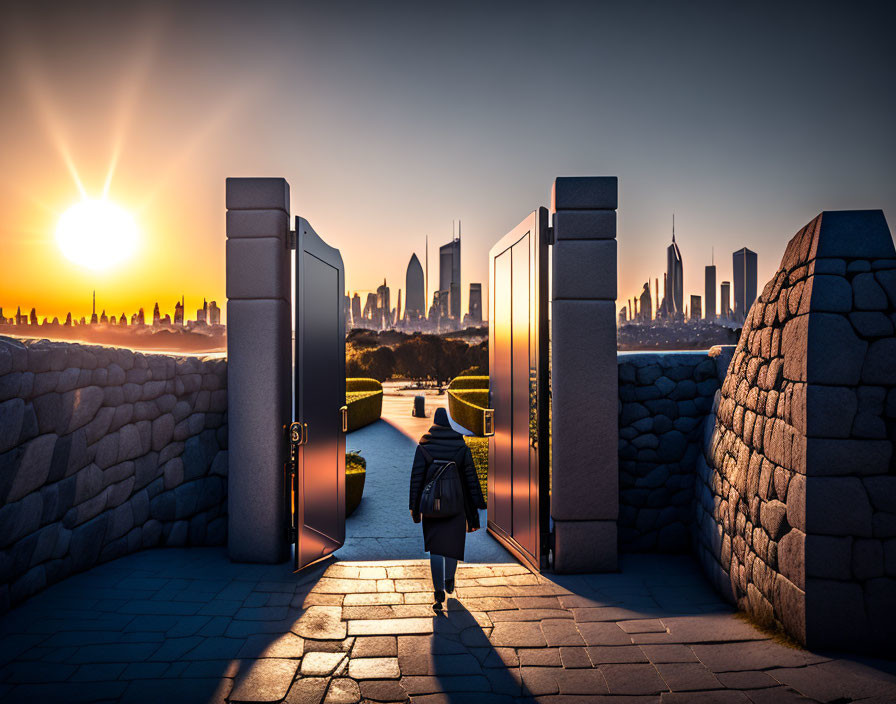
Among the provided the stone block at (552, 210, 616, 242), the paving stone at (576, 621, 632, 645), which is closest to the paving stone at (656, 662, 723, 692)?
the paving stone at (576, 621, 632, 645)

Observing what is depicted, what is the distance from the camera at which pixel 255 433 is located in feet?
16.0

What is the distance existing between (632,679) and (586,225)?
11.6 ft

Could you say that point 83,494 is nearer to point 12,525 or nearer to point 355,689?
point 12,525

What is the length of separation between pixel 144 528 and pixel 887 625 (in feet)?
19.6

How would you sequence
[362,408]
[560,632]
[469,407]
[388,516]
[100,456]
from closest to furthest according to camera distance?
[560,632], [100,456], [388,516], [362,408], [469,407]

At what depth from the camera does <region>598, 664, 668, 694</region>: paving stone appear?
9.42 feet

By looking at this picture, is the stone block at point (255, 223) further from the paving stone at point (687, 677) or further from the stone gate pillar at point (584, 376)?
the paving stone at point (687, 677)

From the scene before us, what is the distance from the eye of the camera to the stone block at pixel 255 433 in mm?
4840

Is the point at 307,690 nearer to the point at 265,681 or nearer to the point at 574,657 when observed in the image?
the point at 265,681

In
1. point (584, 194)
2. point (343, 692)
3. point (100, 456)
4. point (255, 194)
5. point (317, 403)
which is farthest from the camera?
point (317, 403)

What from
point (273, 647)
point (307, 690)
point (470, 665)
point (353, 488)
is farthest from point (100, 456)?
point (470, 665)

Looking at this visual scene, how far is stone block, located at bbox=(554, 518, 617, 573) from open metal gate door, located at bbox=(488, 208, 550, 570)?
148mm

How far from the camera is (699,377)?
5.35 meters

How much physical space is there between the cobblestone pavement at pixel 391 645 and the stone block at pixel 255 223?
3140 millimetres
